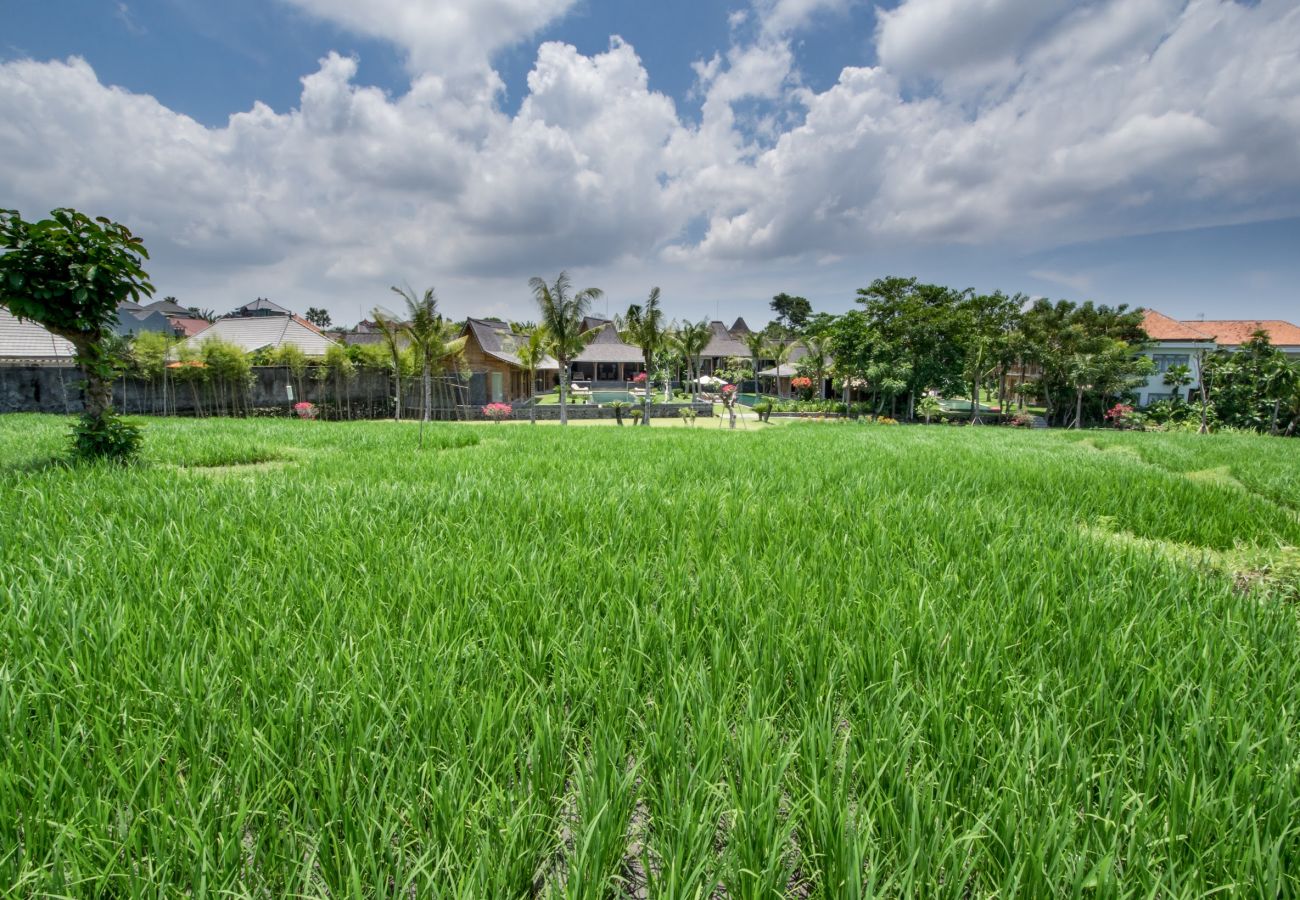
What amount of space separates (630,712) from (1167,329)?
190 feet

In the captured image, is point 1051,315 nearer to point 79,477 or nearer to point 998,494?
point 998,494

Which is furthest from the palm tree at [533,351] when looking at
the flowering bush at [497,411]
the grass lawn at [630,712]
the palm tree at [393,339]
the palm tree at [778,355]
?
the grass lawn at [630,712]

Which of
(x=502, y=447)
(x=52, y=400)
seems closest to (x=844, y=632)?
(x=502, y=447)

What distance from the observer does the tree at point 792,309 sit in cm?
8138

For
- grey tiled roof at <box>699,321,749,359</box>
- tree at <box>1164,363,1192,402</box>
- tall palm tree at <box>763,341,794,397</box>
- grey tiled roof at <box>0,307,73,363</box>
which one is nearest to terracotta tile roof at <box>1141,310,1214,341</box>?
tree at <box>1164,363,1192,402</box>

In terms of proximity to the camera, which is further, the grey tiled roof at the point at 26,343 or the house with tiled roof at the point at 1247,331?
the house with tiled roof at the point at 1247,331

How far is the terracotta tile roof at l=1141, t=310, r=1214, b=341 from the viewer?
40.7 metres

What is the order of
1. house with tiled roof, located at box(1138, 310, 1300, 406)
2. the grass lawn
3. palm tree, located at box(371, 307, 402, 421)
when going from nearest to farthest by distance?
the grass lawn < palm tree, located at box(371, 307, 402, 421) < house with tiled roof, located at box(1138, 310, 1300, 406)

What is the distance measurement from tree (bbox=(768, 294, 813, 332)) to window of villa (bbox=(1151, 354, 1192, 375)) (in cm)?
4373

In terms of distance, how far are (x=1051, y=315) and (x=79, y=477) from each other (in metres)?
48.3

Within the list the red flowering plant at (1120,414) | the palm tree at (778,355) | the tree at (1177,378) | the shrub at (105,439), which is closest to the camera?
the shrub at (105,439)

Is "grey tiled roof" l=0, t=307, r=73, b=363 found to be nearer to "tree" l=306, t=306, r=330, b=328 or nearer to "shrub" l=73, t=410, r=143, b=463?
"shrub" l=73, t=410, r=143, b=463

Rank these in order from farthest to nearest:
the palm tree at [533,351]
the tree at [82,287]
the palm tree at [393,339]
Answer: the palm tree at [533,351]
the palm tree at [393,339]
the tree at [82,287]

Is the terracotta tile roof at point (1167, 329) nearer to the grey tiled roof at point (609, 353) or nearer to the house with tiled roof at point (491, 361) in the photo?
the grey tiled roof at point (609, 353)
